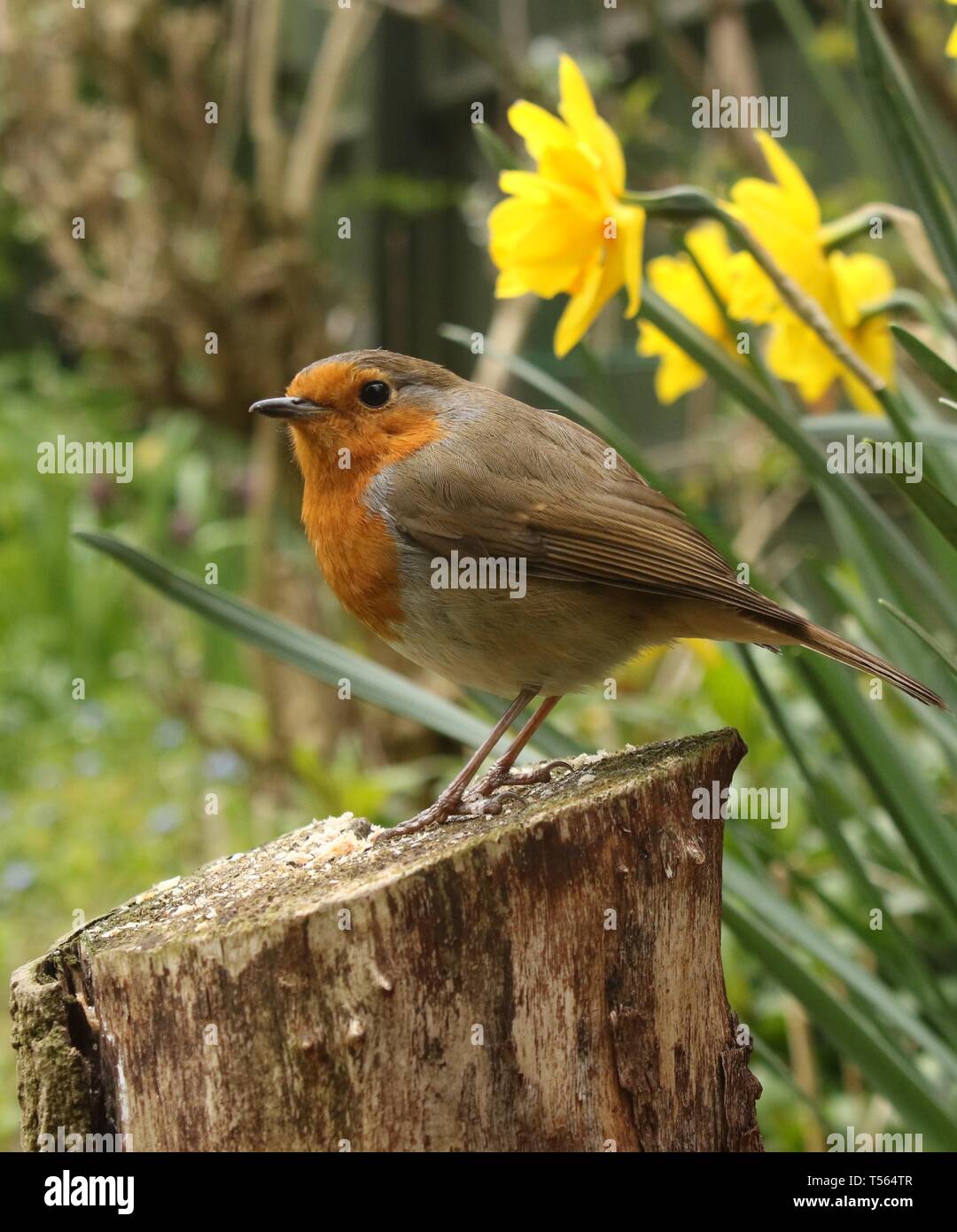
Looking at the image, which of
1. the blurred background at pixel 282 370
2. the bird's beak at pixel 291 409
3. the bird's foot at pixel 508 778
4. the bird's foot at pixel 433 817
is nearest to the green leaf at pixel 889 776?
the bird's foot at pixel 508 778

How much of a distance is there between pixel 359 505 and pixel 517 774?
16.0 inches

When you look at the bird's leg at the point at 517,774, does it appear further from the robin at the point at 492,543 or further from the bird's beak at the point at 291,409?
the bird's beak at the point at 291,409

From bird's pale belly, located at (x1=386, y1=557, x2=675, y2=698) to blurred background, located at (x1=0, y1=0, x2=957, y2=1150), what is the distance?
37.1 inches

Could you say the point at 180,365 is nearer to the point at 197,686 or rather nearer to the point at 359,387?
the point at 197,686

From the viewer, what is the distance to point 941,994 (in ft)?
5.80

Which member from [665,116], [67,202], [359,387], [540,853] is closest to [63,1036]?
[540,853]

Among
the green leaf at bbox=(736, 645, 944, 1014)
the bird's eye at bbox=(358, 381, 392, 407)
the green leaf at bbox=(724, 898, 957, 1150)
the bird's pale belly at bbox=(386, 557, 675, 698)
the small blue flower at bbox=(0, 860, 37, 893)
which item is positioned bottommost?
the green leaf at bbox=(724, 898, 957, 1150)

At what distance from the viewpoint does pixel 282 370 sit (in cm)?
426

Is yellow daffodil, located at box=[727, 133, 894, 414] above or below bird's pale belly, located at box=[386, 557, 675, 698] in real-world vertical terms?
above

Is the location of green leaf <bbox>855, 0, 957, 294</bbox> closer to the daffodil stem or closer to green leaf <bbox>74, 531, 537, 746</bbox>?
the daffodil stem

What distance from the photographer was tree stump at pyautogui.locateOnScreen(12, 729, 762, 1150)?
1261 millimetres

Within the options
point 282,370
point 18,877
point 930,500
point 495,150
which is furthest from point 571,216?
point 282,370

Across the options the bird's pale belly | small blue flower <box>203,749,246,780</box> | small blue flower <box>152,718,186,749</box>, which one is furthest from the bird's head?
small blue flower <box>152,718,186,749</box>

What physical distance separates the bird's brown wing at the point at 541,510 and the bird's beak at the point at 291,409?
13cm
